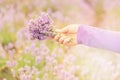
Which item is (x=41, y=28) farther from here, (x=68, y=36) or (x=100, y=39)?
(x=100, y=39)

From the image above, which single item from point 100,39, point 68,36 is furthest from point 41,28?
point 100,39

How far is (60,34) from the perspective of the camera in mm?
1670

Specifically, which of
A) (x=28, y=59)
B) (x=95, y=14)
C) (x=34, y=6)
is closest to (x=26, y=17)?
(x=34, y=6)

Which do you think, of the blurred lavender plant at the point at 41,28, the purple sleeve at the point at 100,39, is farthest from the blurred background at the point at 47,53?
the purple sleeve at the point at 100,39

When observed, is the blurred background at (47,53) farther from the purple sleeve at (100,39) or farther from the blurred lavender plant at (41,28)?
the purple sleeve at (100,39)

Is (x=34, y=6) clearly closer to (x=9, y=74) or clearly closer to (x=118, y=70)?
(x=9, y=74)

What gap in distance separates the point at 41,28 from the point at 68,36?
14 centimetres

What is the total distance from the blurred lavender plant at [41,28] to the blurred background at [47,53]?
0.44ft

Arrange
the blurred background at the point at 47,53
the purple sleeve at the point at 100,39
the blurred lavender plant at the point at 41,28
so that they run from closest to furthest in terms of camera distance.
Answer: the purple sleeve at the point at 100,39
the blurred lavender plant at the point at 41,28
the blurred background at the point at 47,53

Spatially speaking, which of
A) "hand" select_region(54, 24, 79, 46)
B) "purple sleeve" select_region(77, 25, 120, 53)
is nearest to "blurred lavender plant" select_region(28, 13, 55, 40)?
"hand" select_region(54, 24, 79, 46)

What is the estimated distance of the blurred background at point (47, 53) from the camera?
178 centimetres

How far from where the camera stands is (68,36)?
166cm

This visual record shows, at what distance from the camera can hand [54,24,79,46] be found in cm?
163

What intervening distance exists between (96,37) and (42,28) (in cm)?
27
